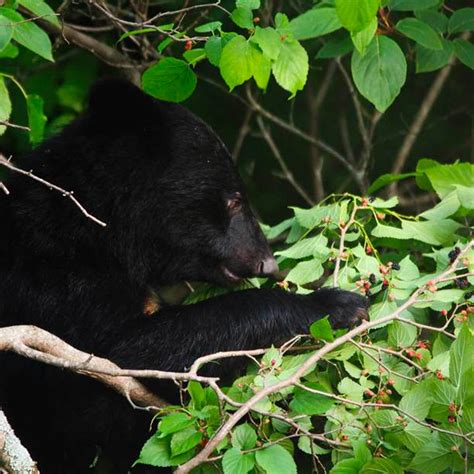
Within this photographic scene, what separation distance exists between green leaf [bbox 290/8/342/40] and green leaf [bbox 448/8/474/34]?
86cm

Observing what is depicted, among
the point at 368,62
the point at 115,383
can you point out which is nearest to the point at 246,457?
the point at 115,383

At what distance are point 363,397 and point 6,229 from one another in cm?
182

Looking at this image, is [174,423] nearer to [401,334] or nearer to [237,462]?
[237,462]

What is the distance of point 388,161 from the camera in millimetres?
9680

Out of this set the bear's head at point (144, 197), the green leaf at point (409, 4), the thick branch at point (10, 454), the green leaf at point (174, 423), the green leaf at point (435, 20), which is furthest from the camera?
the green leaf at point (435, 20)

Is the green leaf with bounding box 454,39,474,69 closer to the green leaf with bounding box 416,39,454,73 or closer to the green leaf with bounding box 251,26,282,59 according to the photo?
the green leaf with bounding box 416,39,454,73

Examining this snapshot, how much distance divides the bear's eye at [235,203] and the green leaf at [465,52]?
144cm

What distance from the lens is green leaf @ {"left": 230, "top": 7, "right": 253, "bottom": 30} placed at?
459 cm

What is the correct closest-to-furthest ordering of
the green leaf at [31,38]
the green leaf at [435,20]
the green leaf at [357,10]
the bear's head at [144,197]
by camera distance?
the green leaf at [357,10] → the green leaf at [31,38] → the bear's head at [144,197] → the green leaf at [435,20]

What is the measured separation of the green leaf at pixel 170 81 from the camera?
4969 mm

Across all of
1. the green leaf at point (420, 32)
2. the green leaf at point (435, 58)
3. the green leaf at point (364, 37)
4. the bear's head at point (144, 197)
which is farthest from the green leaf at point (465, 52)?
the bear's head at point (144, 197)

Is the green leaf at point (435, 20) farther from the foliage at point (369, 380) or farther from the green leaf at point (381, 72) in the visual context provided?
the foliage at point (369, 380)

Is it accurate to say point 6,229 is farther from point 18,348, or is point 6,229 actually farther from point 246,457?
point 246,457

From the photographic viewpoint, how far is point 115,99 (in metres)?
5.46
